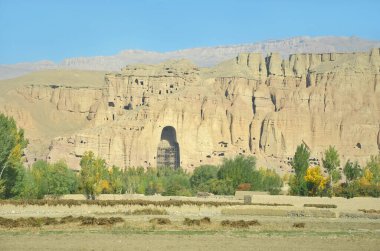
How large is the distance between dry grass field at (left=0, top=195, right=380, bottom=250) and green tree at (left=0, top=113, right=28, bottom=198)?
8.69m

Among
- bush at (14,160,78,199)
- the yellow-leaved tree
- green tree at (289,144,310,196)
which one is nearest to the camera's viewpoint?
bush at (14,160,78,199)

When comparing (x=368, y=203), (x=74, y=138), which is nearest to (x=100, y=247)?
(x=368, y=203)

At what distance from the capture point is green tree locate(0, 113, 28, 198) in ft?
253

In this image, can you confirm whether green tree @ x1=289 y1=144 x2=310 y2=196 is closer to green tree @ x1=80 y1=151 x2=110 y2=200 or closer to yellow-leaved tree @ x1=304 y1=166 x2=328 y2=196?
yellow-leaved tree @ x1=304 y1=166 x2=328 y2=196

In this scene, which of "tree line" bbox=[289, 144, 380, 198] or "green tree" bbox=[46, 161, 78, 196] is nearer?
"tree line" bbox=[289, 144, 380, 198]

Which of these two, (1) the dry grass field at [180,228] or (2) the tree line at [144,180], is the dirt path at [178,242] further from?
(2) the tree line at [144,180]

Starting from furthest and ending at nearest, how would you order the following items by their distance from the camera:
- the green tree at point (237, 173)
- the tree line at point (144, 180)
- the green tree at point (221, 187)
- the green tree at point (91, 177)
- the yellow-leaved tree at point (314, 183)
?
the green tree at point (237, 173), the green tree at point (221, 187), the yellow-leaved tree at point (314, 183), the green tree at point (91, 177), the tree line at point (144, 180)

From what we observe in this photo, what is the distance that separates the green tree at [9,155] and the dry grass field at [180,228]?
28.5ft

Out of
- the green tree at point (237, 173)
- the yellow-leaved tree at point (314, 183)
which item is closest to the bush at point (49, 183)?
the green tree at point (237, 173)

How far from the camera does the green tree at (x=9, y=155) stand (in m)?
77.0

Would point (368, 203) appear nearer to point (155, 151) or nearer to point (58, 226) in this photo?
point (58, 226)

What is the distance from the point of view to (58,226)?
51.9 metres

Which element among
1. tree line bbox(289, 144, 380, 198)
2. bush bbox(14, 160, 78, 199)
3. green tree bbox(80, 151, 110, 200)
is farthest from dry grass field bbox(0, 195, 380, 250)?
green tree bbox(80, 151, 110, 200)

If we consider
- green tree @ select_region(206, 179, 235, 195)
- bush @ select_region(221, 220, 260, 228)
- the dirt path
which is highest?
green tree @ select_region(206, 179, 235, 195)
